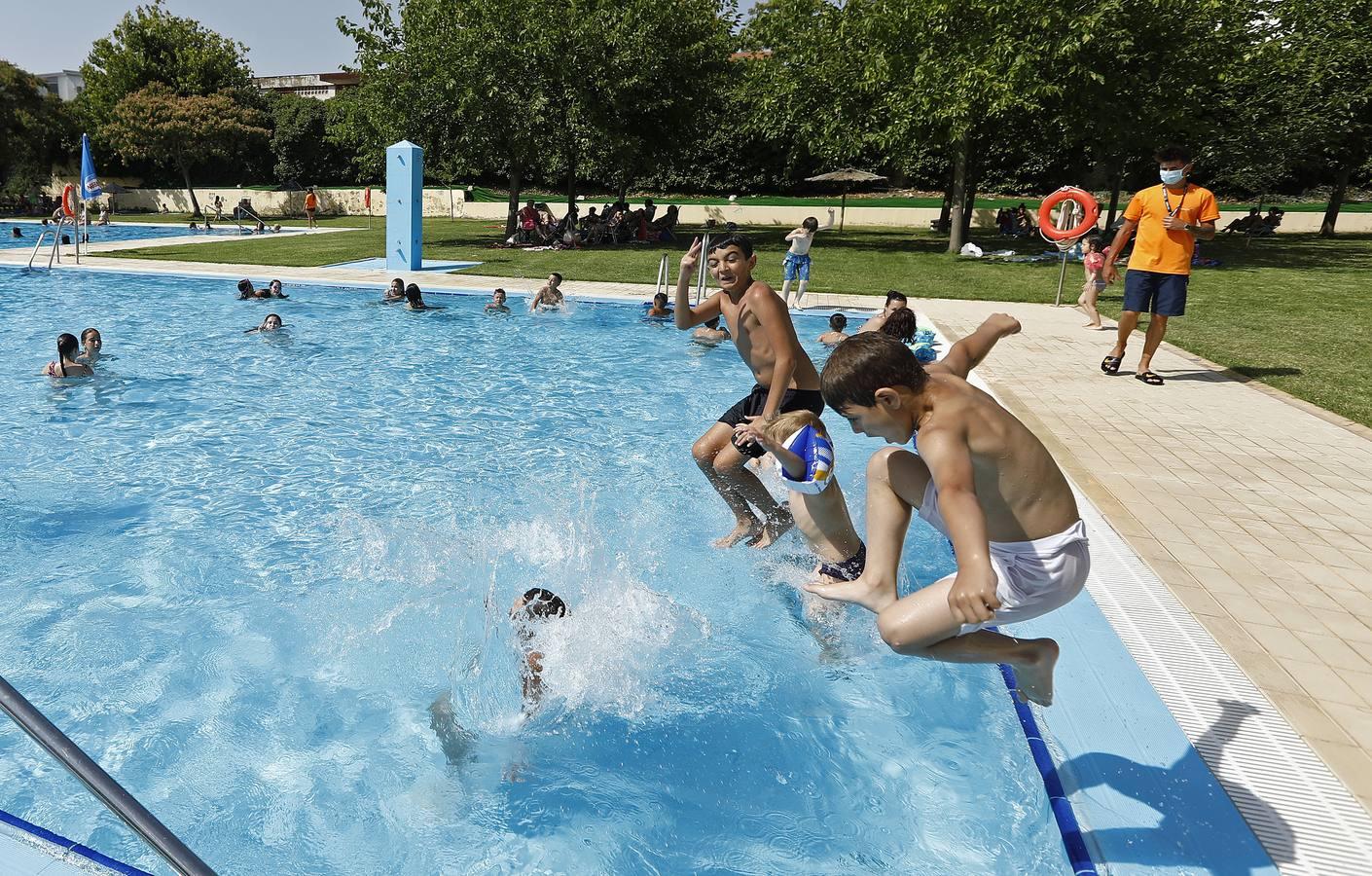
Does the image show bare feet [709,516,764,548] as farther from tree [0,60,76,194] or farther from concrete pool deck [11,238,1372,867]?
tree [0,60,76,194]

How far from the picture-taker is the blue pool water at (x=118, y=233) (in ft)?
91.1

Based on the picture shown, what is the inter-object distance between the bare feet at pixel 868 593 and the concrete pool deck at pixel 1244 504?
1554 mm

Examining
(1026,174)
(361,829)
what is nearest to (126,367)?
(361,829)

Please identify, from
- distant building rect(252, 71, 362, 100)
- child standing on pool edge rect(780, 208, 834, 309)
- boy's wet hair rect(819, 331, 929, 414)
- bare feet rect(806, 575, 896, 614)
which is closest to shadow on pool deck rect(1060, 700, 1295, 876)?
bare feet rect(806, 575, 896, 614)

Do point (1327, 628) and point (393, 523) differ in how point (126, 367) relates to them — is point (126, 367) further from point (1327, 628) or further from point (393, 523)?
point (1327, 628)

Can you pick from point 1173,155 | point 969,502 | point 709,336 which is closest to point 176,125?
point 709,336

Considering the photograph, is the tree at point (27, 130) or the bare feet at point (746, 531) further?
the tree at point (27, 130)

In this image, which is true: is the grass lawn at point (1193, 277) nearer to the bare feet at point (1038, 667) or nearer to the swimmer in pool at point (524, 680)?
the bare feet at point (1038, 667)

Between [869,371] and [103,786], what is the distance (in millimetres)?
2189

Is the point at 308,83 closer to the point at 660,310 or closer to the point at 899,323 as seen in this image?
the point at 660,310

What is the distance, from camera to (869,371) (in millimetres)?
2727

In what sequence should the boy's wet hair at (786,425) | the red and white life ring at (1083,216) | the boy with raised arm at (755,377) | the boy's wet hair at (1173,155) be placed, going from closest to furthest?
the boy's wet hair at (786,425) → the boy with raised arm at (755,377) → the boy's wet hair at (1173,155) → the red and white life ring at (1083,216)

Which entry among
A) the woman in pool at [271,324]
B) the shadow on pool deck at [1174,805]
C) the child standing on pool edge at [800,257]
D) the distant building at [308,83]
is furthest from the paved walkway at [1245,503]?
the distant building at [308,83]

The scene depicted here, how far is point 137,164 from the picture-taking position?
51.3 m
